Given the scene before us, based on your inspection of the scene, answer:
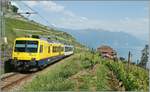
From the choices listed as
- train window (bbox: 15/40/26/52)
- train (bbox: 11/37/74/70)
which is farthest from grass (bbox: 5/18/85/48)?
train window (bbox: 15/40/26/52)

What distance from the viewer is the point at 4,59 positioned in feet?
106

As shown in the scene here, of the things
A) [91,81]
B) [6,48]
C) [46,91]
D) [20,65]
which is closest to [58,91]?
[46,91]

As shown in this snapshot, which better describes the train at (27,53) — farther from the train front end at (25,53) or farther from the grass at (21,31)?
the grass at (21,31)

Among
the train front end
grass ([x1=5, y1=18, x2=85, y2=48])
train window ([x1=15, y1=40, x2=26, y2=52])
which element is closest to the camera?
the train front end

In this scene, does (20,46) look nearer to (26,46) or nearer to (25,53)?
(26,46)

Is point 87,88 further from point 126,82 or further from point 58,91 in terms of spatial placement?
point 126,82

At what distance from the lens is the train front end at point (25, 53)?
30.0 metres

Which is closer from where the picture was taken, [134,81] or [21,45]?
[134,81]

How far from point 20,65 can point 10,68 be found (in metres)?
1.76

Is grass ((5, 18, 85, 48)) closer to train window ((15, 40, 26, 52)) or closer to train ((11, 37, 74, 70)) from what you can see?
train ((11, 37, 74, 70))

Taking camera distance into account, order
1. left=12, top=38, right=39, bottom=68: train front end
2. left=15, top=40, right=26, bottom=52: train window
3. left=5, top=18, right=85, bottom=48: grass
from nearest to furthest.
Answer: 1. left=12, top=38, right=39, bottom=68: train front end
2. left=15, top=40, right=26, bottom=52: train window
3. left=5, top=18, right=85, bottom=48: grass

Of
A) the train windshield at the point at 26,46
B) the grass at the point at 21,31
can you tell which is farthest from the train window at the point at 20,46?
the grass at the point at 21,31

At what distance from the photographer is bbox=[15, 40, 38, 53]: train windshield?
30469 millimetres

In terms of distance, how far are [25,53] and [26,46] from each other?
53 cm
